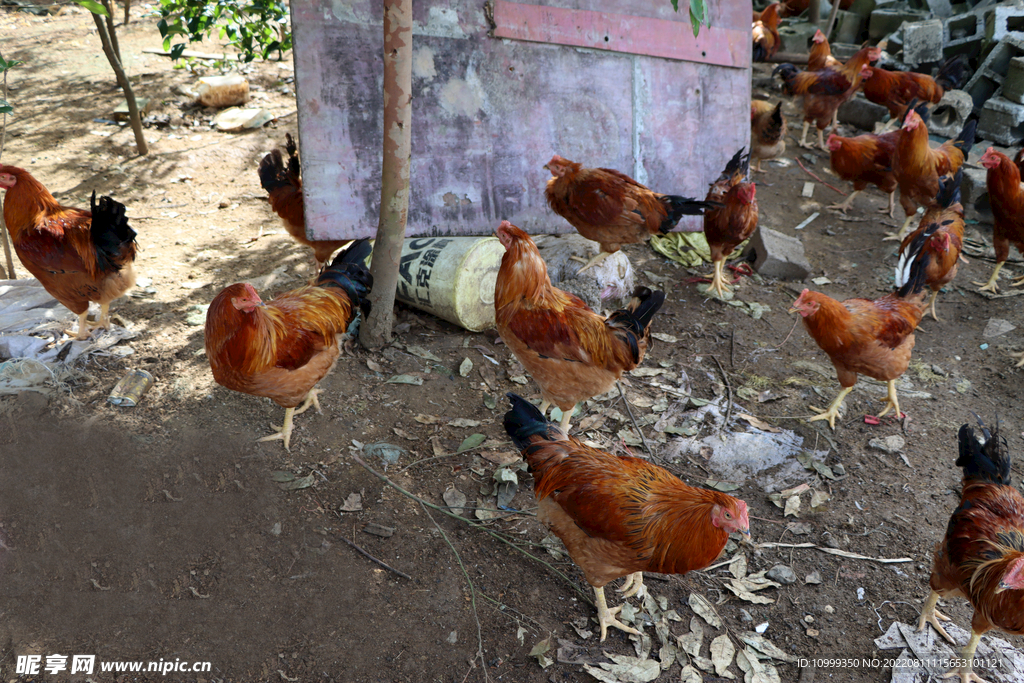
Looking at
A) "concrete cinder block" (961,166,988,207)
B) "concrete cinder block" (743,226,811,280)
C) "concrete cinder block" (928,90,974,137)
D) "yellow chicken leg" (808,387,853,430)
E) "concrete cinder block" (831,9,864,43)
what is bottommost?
"yellow chicken leg" (808,387,853,430)

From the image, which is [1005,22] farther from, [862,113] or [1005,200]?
[1005,200]

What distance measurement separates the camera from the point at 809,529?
4.09 meters

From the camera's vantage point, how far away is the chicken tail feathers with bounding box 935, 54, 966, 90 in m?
9.16

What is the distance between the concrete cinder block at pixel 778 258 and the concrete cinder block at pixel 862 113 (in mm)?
4418

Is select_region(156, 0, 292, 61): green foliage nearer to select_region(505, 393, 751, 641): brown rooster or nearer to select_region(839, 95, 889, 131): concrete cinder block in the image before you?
select_region(505, 393, 751, 641): brown rooster

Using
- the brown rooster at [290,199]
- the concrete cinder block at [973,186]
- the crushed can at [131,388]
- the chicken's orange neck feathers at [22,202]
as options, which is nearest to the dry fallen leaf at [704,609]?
the crushed can at [131,388]

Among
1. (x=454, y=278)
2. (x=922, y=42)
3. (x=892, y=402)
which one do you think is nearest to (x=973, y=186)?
(x=922, y=42)

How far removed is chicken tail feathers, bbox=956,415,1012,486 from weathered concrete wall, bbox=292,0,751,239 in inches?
168

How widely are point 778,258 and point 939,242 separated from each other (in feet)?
5.35

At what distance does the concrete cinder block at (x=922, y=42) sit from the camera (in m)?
9.69

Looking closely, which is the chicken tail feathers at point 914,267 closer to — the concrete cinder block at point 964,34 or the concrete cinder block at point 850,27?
the concrete cinder block at point 964,34

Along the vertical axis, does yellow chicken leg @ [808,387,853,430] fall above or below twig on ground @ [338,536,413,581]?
above

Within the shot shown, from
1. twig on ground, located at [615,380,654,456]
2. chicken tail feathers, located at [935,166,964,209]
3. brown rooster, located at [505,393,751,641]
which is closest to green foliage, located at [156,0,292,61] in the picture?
twig on ground, located at [615,380,654,456]

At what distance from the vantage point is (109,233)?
4695 millimetres
